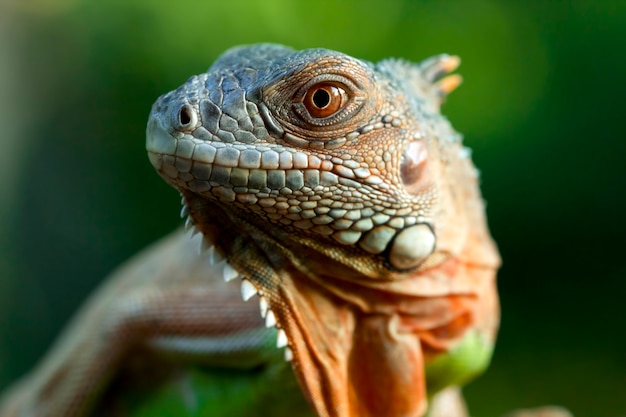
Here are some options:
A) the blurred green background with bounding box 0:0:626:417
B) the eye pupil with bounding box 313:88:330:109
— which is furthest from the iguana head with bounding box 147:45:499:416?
the blurred green background with bounding box 0:0:626:417

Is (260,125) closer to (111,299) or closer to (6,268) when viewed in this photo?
(111,299)

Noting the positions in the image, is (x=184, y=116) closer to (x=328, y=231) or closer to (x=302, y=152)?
(x=302, y=152)

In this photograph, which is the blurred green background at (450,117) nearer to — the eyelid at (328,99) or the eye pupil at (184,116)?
the eyelid at (328,99)

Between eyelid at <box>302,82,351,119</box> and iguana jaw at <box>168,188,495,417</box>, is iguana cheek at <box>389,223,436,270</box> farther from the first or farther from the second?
eyelid at <box>302,82,351,119</box>

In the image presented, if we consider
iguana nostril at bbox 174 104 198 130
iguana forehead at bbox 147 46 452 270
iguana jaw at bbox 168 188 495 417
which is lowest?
iguana jaw at bbox 168 188 495 417

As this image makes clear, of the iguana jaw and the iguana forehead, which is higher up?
the iguana forehead

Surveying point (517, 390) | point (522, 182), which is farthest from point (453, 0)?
point (517, 390)
